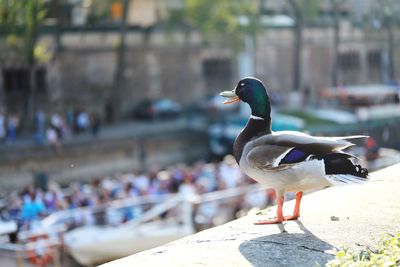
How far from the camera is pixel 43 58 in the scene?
1071 inches

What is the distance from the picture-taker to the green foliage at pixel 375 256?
3921mm

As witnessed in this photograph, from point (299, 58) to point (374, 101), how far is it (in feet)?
21.3

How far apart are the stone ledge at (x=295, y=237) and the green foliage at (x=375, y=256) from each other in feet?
0.43

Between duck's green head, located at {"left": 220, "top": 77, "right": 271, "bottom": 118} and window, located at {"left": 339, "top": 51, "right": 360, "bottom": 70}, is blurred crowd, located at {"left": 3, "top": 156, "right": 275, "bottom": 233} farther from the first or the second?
window, located at {"left": 339, "top": 51, "right": 360, "bottom": 70}

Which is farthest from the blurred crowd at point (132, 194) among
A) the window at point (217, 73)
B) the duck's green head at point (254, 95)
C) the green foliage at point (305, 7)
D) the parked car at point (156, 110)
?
the green foliage at point (305, 7)

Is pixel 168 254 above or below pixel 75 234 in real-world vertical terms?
above

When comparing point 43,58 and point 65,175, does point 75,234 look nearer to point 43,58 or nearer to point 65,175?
point 65,175

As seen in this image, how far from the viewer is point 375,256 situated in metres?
4.04

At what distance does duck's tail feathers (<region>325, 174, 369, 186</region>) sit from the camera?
501cm

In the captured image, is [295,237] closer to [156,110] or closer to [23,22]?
[23,22]

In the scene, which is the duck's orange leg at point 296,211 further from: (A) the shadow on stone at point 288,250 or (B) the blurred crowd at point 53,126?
(B) the blurred crowd at point 53,126

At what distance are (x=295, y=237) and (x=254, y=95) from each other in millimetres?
1149

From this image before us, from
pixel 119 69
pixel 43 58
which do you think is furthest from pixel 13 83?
pixel 119 69

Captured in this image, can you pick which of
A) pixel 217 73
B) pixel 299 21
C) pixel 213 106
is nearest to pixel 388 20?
pixel 299 21
